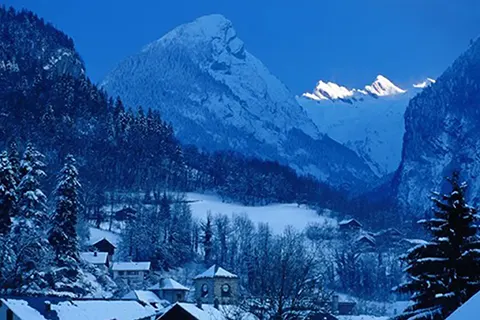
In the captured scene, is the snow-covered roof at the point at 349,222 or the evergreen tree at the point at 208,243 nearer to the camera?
the evergreen tree at the point at 208,243

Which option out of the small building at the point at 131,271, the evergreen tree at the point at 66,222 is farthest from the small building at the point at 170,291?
the evergreen tree at the point at 66,222

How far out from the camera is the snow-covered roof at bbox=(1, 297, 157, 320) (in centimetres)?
5328

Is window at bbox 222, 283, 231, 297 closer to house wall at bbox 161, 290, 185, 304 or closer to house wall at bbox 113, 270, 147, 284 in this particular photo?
house wall at bbox 161, 290, 185, 304

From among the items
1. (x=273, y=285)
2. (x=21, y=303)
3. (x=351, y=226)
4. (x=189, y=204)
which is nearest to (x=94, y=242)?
(x=189, y=204)

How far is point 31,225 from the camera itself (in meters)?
64.7

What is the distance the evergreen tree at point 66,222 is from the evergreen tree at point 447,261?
4605cm

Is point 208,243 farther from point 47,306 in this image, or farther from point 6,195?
point 47,306

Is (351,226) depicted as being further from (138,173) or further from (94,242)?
(94,242)

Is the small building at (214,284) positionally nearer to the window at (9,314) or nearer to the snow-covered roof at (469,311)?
the window at (9,314)

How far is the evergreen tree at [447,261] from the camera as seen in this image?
29.7 meters

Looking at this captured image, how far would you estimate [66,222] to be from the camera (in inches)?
2894

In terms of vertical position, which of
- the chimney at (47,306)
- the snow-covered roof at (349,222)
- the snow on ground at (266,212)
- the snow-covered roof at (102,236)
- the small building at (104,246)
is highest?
the snow on ground at (266,212)

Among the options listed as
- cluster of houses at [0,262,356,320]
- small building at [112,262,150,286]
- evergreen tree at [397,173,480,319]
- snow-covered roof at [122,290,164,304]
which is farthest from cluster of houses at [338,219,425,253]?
evergreen tree at [397,173,480,319]

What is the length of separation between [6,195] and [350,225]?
330ft
